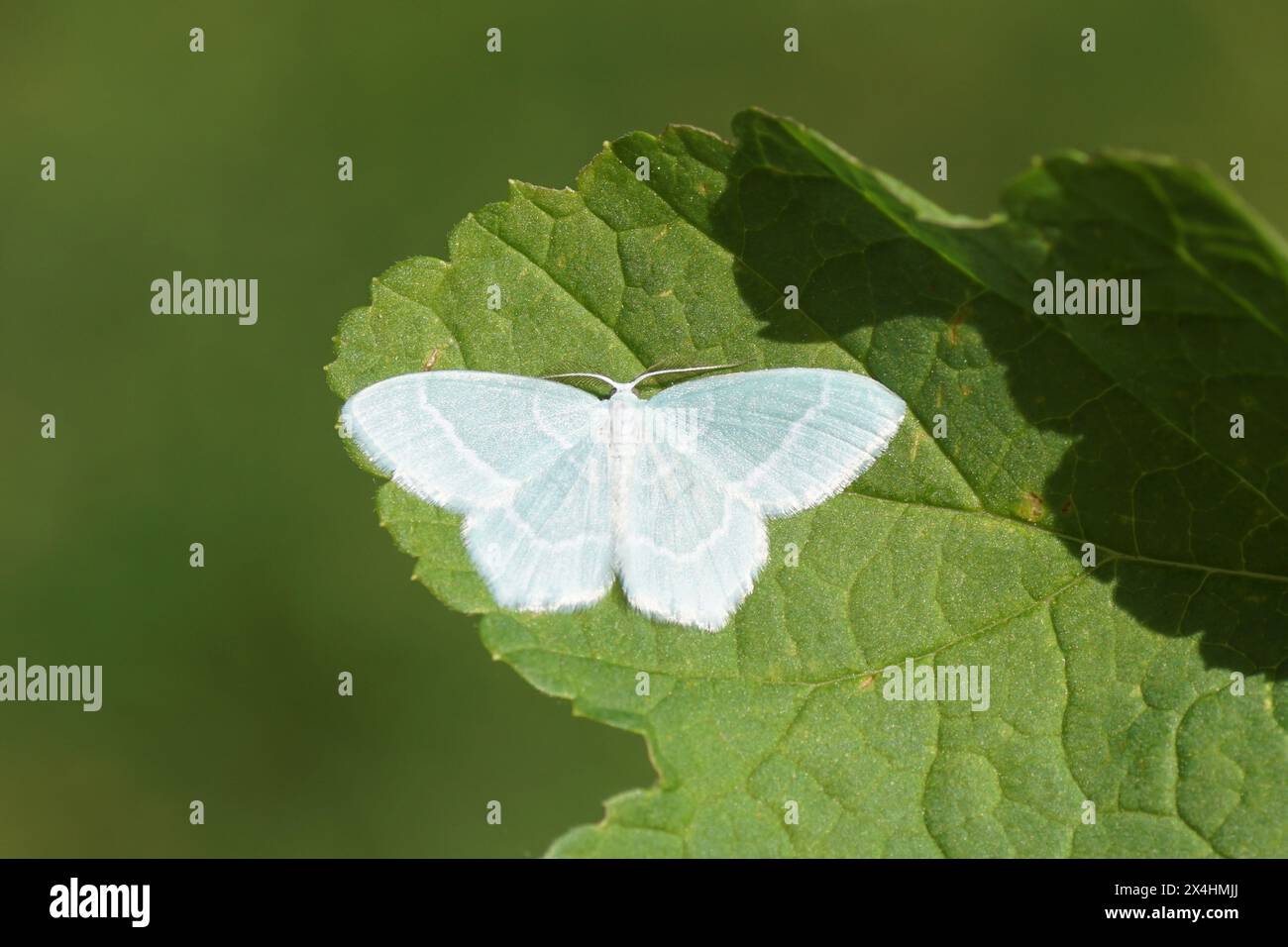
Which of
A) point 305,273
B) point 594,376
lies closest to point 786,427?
point 594,376

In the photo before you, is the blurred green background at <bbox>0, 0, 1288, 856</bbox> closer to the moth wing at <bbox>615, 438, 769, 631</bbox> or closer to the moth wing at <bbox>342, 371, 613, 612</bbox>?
the moth wing at <bbox>342, 371, 613, 612</bbox>

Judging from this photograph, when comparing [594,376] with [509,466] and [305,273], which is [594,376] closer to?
[509,466]

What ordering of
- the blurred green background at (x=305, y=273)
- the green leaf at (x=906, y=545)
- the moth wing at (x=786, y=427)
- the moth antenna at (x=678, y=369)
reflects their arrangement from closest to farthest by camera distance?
the green leaf at (x=906, y=545), the moth wing at (x=786, y=427), the moth antenna at (x=678, y=369), the blurred green background at (x=305, y=273)

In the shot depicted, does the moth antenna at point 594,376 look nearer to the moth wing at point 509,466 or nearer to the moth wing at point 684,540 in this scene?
the moth wing at point 509,466

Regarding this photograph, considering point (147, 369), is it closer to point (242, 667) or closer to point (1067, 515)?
point (242, 667)

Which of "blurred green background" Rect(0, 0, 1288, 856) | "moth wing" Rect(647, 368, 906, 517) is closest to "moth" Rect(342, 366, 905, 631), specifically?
"moth wing" Rect(647, 368, 906, 517)

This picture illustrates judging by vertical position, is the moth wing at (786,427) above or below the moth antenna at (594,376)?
below

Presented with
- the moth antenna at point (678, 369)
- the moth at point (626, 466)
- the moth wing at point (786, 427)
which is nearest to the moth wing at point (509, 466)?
the moth at point (626, 466)
